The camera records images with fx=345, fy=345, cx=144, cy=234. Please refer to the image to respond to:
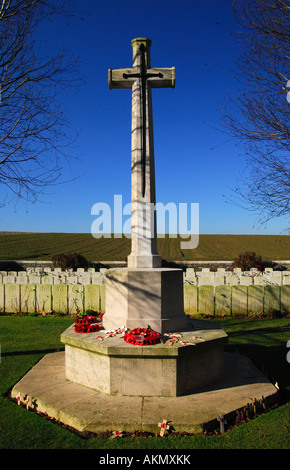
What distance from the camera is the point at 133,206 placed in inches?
186

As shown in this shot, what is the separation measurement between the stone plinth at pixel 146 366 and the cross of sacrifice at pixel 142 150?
118 cm

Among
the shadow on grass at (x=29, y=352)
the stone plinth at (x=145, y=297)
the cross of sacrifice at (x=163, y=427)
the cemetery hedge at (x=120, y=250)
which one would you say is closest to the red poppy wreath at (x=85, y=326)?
the stone plinth at (x=145, y=297)

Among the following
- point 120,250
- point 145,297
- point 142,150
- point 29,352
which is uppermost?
point 142,150

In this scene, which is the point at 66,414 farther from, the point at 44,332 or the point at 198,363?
the point at 44,332

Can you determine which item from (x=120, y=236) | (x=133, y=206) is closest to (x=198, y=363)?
(x=133, y=206)

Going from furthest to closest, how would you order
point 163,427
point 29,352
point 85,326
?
1. point 29,352
2. point 85,326
3. point 163,427

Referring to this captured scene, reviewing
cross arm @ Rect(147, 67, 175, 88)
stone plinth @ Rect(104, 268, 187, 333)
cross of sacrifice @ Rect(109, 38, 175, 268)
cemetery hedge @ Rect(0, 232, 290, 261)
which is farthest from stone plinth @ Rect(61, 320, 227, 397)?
cemetery hedge @ Rect(0, 232, 290, 261)

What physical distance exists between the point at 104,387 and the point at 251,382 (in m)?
1.79

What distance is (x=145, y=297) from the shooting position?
431cm

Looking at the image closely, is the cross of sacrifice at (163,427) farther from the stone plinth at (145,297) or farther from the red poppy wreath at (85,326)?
the red poppy wreath at (85,326)

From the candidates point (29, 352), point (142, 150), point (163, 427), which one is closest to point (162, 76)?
point (142, 150)

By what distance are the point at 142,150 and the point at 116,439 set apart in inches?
134

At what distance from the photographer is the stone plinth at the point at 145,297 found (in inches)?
170

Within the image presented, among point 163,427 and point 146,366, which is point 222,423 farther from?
point 146,366
